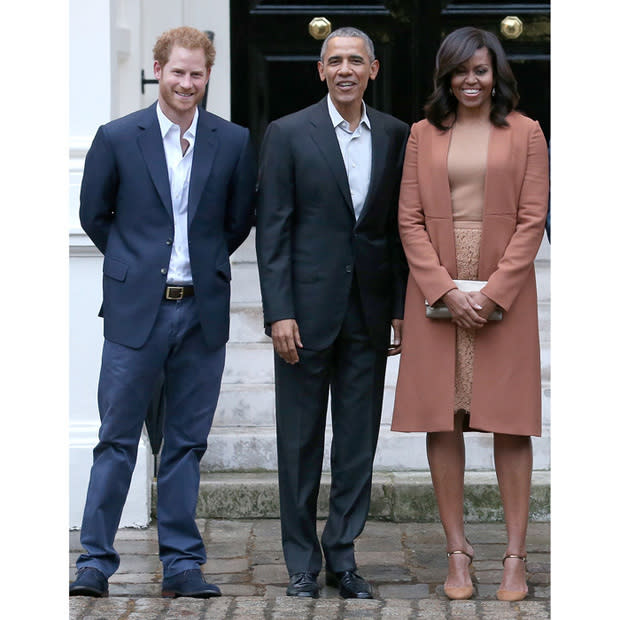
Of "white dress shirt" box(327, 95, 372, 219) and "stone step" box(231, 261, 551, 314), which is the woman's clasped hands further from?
"stone step" box(231, 261, 551, 314)

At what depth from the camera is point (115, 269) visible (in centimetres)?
505

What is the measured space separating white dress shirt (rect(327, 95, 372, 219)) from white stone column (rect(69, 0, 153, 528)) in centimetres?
145

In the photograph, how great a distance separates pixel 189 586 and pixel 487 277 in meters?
1.45

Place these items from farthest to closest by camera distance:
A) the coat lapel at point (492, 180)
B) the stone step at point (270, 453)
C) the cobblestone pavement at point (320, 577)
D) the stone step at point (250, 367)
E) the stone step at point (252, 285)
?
1. the stone step at point (252, 285)
2. the stone step at point (250, 367)
3. the stone step at point (270, 453)
4. the coat lapel at point (492, 180)
5. the cobblestone pavement at point (320, 577)

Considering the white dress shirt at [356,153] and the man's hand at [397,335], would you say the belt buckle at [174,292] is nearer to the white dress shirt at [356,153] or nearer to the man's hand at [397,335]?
the white dress shirt at [356,153]

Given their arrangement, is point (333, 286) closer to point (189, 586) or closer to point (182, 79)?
point (182, 79)

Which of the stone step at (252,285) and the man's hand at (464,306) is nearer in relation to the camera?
the man's hand at (464,306)

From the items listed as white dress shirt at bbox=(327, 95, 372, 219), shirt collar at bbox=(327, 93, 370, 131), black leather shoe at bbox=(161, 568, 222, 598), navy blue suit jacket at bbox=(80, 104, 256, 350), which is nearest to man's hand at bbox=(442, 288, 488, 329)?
white dress shirt at bbox=(327, 95, 372, 219)

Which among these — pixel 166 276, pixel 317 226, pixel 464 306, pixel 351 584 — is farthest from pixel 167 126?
pixel 351 584

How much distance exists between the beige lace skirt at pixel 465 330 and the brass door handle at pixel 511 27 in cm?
296

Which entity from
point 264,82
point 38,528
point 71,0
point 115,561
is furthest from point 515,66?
point 38,528

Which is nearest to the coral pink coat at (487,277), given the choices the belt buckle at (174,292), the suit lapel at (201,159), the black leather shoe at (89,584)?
the suit lapel at (201,159)

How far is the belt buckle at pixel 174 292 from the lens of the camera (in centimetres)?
504

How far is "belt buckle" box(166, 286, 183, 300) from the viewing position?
5.04 m
